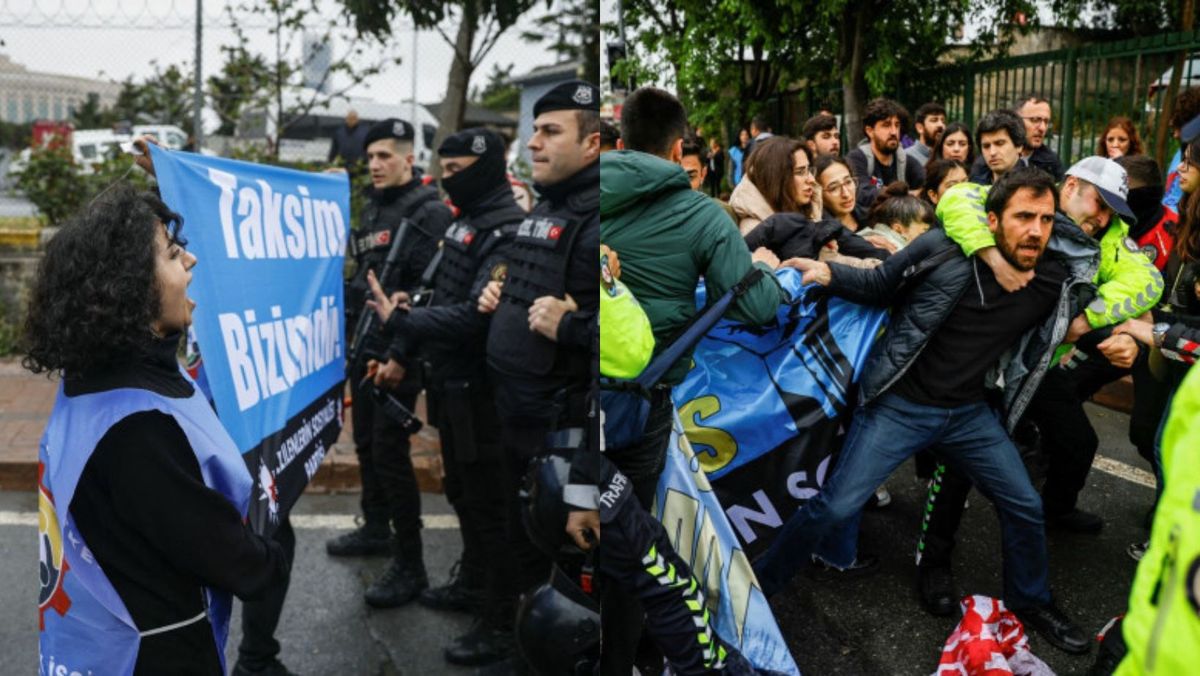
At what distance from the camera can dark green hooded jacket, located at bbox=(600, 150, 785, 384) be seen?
2389 millimetres

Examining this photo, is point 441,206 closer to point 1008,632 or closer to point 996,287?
point 996,287

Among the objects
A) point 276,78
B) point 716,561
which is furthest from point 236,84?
point 716,561

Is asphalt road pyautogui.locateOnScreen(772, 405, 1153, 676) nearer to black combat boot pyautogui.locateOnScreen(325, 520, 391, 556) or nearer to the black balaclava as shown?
black combat boot pyautogui.locateOnScreen(325, 520, 391, 556)

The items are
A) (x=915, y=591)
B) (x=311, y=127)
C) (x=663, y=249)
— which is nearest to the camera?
(x=663, y=249)

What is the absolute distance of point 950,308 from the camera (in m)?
3.06

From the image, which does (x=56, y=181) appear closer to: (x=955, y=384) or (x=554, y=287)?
(x=554, y=287)

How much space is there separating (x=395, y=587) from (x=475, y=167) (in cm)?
168

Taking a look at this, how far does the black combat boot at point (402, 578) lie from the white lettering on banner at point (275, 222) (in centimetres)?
118

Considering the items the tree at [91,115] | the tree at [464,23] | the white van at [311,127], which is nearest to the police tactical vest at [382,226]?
the white van at [311,127]

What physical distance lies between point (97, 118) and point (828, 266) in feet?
20.4

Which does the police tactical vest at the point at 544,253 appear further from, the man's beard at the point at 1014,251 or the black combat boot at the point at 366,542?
the black combat boot at the point at 366,542

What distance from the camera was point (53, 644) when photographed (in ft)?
6.01

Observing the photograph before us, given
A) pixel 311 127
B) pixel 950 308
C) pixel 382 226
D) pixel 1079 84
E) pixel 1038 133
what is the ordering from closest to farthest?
pixel 950 308, pixel 382 226, pixel 1038 133, pixel 311 127, pixel 1079 84

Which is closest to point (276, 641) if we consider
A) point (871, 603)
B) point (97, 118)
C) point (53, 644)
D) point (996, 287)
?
point (53, 644)
